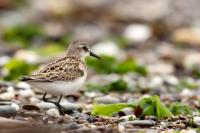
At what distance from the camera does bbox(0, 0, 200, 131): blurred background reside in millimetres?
12969

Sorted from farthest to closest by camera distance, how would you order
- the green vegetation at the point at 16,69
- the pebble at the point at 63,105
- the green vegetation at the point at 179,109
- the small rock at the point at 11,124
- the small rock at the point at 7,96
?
the green vegetation at the point at 16,69 → the small rock at the point at 7,96 → the green vegetation at the point at 179,109 → the pebble at the point at 63,105 → the small rock at the point at 11,124

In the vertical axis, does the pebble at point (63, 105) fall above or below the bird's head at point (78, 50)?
below

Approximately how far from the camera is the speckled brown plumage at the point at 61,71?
982 centimetres

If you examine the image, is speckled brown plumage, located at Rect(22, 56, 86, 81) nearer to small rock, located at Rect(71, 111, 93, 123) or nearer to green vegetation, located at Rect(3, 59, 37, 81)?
small rock, located at Rect(71, 111, 93, 123)

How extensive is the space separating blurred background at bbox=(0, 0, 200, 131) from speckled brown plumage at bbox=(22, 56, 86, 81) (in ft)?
2.67

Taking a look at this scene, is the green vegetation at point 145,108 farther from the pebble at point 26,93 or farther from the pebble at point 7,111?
the pebble at point 26,93

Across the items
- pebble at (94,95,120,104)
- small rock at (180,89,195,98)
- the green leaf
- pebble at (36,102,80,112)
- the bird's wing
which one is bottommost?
the green leaf

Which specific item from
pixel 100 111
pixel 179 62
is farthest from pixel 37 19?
pixel 100 111

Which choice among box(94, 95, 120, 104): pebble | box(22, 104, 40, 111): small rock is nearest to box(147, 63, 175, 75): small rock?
box(94, 95, 120, 104): pebble

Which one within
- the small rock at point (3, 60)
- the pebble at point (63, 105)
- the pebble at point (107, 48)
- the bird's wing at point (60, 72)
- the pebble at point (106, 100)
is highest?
the pebble at point (107, 48)

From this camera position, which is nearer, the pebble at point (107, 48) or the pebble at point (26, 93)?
the pebble at point (26, 93)

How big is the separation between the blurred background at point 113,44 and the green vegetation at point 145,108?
454 mm

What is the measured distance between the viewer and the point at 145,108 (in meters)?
10.0

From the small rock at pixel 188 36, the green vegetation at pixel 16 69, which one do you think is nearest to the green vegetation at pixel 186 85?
the green vegetation at pixel 16 69
